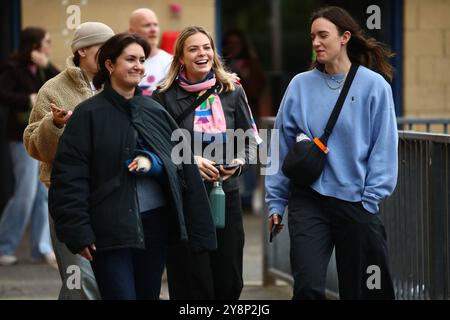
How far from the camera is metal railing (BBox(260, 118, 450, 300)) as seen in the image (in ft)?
22.7

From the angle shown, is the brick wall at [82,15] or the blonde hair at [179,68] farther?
the brick wall at [82,15]

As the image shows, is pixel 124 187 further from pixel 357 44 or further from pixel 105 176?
pixel 357 44

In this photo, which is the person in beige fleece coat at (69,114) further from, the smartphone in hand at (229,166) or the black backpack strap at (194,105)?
the smartphone in hand at (229,166)

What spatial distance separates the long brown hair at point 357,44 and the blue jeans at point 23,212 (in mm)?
4392

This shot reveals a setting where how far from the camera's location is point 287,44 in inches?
1020

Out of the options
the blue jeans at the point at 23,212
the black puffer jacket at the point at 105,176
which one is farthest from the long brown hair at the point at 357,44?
the blue jeans at the point at 23,212

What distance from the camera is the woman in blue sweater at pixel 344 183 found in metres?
5.93

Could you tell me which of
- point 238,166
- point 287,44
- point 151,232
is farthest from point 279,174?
point 287,44

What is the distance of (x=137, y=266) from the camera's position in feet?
18.7

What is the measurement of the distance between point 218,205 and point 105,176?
1.04 metres

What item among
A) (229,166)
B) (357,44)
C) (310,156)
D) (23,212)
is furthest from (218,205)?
(23,212)

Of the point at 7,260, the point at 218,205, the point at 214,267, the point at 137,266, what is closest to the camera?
the point at 137,266

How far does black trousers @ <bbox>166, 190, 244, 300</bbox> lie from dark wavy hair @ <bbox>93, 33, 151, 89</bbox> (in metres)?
1.06

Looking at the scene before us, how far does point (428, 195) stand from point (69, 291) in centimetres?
226
